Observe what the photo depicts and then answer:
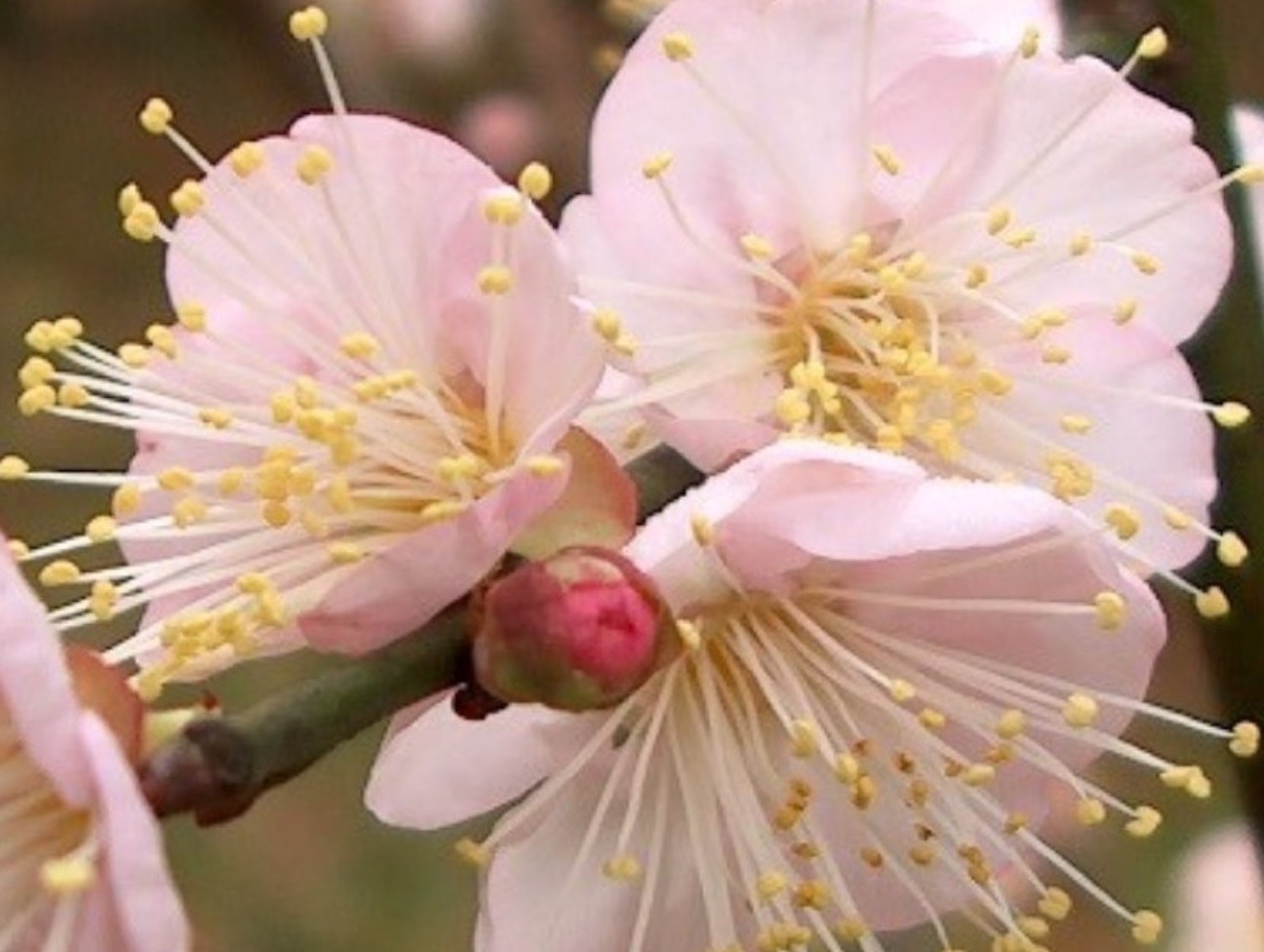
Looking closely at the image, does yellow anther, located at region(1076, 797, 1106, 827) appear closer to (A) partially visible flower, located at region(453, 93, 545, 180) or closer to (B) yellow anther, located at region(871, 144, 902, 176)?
(B) yellow anther, located at region(871, 144, 902, 176)

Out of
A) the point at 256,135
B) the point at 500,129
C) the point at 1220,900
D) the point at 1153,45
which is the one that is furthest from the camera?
the point at 256,135

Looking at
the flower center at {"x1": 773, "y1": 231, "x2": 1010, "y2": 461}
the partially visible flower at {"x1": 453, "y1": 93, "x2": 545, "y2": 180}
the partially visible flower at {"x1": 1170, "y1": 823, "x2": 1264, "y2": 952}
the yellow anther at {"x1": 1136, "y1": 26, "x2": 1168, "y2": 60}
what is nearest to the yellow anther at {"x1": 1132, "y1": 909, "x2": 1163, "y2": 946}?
the flower center at {"x1": 773, "y1": 231, "x2": 1010, "y2": 461}

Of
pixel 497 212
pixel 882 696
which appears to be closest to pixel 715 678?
pixel 882 696

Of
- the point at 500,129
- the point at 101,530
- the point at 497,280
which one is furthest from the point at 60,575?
the point at 500,129

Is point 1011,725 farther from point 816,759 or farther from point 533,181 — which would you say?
point 533,181

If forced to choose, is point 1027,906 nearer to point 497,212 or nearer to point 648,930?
point 648,930

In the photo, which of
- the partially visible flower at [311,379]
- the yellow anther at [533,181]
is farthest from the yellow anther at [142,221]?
the yellow anther at [533,181]

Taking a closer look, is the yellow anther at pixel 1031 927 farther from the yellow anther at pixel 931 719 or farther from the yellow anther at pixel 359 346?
the yellow anther at pixel 359 346
